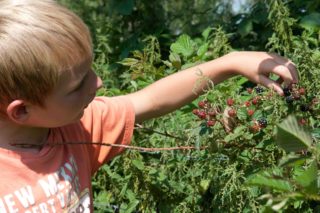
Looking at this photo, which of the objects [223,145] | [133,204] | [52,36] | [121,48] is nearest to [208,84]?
[223,145]

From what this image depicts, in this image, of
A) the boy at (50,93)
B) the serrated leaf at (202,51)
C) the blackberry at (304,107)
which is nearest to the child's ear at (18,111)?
the boy at (50,93)

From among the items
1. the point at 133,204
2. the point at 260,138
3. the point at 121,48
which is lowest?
the point at 121,48

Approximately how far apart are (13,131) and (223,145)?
512 mm

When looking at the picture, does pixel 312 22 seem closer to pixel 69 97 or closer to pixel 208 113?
pixel 208 113

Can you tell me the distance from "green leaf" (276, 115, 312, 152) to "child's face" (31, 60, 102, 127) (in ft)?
1.94

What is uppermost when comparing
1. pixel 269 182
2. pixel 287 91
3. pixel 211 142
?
pixel 269 182

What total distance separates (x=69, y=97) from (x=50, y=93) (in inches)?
1.7

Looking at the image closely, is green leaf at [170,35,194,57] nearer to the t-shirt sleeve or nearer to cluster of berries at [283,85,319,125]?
the t-shirt sleeve

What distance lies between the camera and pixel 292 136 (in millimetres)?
1174

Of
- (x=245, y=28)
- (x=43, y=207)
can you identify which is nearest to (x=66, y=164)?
(x=43, y=207)

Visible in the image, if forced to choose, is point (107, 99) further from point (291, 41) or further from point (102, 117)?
point (291, 41)

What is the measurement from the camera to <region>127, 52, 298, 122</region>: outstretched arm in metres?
1.66

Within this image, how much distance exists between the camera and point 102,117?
1.93 metres

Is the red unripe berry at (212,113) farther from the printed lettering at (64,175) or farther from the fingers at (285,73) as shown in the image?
the printed lettering at (64,175)
